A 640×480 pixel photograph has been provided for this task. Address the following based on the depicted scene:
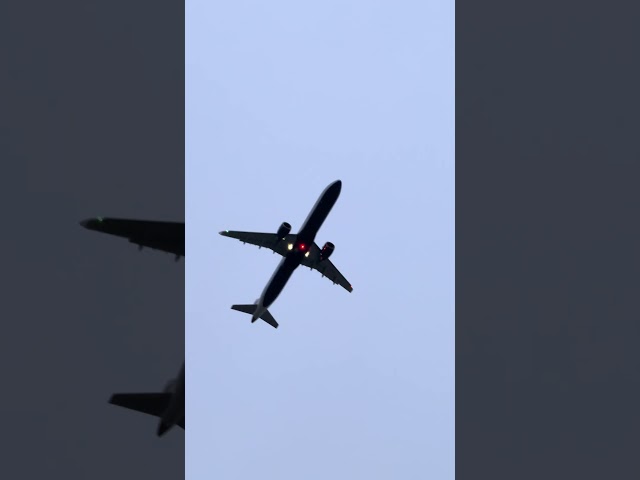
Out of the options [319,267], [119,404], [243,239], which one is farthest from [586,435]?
[119,404]

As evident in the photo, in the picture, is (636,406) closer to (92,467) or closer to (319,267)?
(319,267)

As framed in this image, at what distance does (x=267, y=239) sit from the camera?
55.2 m

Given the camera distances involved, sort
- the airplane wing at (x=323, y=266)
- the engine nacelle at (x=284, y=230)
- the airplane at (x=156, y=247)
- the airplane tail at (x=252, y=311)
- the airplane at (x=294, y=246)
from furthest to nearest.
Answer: the airplane tail at (x=252, y=311) → the airplane wing at (x=323, y=266) → the airplane at (x=156, y=247) → the engine nacelle at (x=284, y=230) → the airplane at (x=294, y=246)

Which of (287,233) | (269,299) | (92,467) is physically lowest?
(92,467)

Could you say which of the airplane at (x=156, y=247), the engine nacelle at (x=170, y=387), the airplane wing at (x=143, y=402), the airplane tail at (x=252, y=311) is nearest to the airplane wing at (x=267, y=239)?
the airplane at (x=156, y=247)

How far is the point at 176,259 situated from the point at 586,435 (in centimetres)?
2014

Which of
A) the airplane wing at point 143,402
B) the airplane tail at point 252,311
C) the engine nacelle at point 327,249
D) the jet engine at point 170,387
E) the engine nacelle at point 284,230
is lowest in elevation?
the airplane wing at point 143,402

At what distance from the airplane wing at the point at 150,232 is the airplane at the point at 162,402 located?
6.04m

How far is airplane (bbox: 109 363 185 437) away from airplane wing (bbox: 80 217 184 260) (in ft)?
19.8

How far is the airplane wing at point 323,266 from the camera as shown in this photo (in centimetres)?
5553

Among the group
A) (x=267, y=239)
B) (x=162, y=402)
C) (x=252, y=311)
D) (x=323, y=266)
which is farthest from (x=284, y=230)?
(x=162, y=402)

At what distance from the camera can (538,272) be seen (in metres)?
62.0

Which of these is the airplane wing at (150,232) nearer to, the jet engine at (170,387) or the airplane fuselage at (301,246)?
the airplane fuselage at (301,246)

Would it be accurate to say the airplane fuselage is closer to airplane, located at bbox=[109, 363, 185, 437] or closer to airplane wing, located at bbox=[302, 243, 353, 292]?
airplane wing, located at bbox=[302, 243, 353, 292]
